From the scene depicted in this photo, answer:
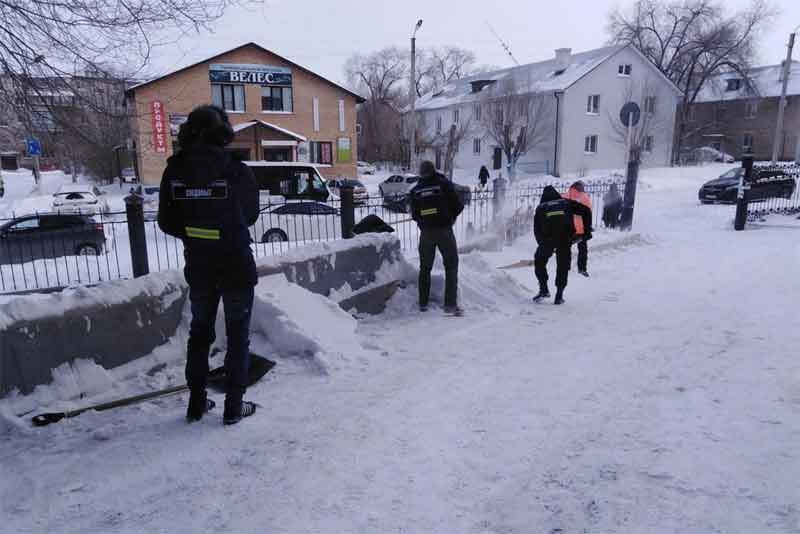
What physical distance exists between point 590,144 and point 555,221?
1329 inches

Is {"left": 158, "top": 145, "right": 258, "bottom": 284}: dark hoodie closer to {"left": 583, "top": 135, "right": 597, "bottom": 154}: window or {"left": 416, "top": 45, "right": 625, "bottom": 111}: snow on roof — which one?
{"left": 416, "top": 45, "right": 625, "bottom": 111}: snow on roof

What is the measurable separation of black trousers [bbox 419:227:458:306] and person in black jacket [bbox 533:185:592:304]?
1298mm

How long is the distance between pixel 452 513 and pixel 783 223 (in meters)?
14.6

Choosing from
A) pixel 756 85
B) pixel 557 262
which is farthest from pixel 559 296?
pixel 756 85

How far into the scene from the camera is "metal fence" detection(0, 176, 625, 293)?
858 cm

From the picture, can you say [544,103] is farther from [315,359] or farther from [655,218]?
[315,359]

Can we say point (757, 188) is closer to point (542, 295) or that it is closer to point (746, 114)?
point (542, 295)

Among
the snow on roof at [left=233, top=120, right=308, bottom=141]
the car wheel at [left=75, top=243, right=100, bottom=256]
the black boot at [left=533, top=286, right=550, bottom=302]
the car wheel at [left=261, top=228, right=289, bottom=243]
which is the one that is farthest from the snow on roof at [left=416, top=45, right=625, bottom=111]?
the black boot at [left=533, top=286, right=550, bottom=302]

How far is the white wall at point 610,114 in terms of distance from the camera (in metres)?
36.2

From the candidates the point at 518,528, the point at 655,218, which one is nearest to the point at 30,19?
the point at 518,528

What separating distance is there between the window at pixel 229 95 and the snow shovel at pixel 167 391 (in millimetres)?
30767

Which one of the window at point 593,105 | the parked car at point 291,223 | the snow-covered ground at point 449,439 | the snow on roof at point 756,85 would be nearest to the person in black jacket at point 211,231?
the snow-covered ground at point 449,439

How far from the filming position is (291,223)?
12180mm

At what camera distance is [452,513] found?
2521 mm
